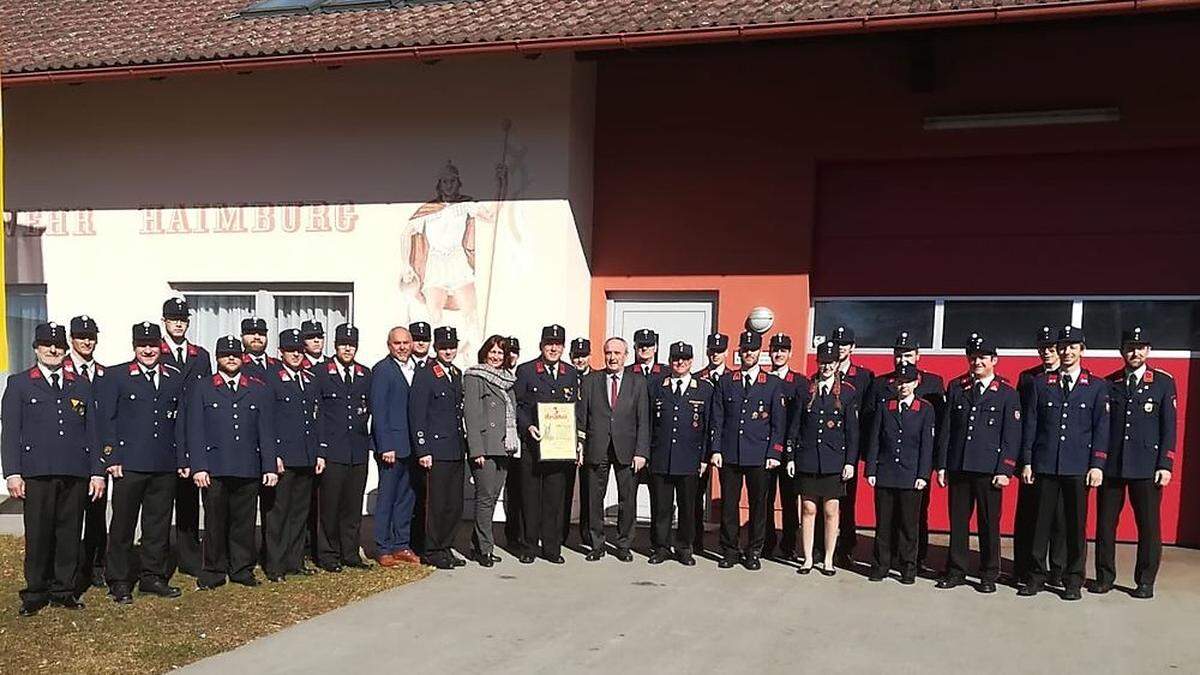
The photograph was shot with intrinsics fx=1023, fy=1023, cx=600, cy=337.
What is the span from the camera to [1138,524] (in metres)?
6.68

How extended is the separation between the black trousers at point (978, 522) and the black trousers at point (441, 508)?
135 inches

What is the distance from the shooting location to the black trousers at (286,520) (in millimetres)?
6840

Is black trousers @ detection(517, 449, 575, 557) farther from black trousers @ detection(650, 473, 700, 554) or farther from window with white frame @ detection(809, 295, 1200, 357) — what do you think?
window with white frame @ detection(809, 295, 1200, 357)

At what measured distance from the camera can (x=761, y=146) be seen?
30.0 ft

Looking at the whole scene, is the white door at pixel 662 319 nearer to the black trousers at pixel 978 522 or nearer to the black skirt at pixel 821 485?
the black skirt at pixel 821 485

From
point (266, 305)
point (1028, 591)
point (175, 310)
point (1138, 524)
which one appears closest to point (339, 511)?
point (175, 310)

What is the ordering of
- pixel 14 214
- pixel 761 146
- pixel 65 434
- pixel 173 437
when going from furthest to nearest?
pixel 14 214 → pixel 761 146 → pixel 173 437 → pixel 65 434

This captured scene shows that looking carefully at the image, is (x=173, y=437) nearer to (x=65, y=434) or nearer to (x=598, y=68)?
(x=65, y=434)

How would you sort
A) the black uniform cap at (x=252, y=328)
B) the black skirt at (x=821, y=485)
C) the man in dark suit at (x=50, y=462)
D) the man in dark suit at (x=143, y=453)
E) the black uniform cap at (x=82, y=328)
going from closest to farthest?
1. the man in dark suit at (x=50, y=462)
2. the black uniform cap at (x=82, y=328)
3. the man in dark suit at (x=143, y=453)
4. the black uniform cap at (x=252, y=328)
5. the black skirt at (x=821, y=485)

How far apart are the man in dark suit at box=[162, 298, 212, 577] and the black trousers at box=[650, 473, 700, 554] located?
3.21 metres

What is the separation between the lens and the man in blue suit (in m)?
7.24

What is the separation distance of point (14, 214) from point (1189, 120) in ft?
35.7

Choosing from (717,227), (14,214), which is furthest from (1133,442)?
(14,214)

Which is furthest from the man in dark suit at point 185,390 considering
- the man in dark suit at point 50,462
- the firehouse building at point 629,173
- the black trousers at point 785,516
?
the black trousers at point 785,516
